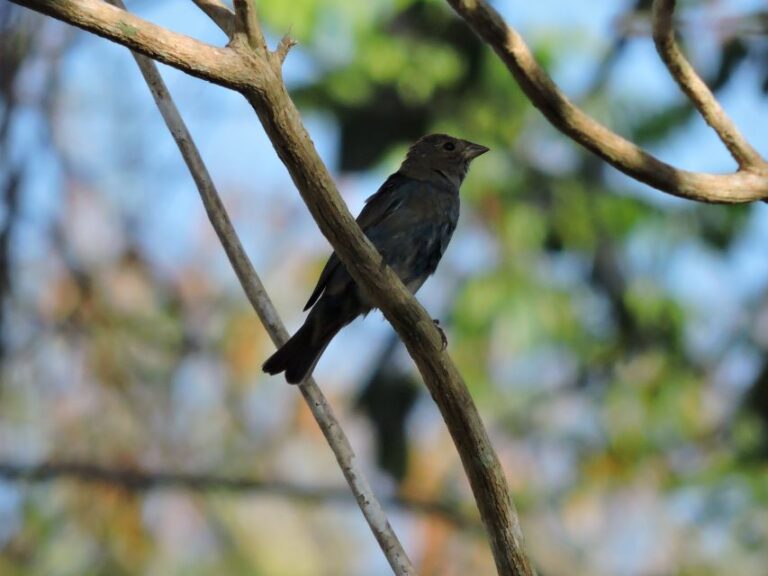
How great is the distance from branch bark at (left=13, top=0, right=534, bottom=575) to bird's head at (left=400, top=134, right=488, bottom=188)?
2.03 meters

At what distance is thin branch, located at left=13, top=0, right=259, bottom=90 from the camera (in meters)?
2.46

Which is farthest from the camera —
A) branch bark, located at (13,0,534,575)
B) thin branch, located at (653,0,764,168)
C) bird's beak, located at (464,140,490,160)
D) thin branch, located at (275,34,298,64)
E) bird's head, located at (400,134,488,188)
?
bird's beak, located at (464,140,490,160)

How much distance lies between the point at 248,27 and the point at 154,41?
0.80ft

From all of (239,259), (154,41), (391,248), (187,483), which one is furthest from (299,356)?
(187,483)

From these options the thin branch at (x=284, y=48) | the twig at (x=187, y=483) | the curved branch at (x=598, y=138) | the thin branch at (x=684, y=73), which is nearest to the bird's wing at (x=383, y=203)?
the curved branch at (x=598, y=138)

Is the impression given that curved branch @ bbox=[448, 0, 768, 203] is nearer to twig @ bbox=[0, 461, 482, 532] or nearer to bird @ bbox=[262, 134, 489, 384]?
bird @ bbox=[262, 134, 489, 384]

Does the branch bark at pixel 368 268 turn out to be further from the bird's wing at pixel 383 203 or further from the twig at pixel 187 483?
the twig at pixel 187 483

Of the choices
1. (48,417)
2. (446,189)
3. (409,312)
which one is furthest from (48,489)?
(409,312)

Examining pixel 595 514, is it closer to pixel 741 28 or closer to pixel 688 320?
pixel 688 320

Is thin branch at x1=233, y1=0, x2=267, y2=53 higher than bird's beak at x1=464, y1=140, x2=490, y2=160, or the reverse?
bird's beak at x1=464, y1=140, x2=490, y2=160

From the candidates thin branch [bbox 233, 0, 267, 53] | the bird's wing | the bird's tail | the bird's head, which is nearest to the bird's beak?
the bird's head

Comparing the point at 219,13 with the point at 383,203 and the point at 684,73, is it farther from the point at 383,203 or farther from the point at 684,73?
the point at 383,203

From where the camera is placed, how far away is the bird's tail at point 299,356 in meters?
3.93

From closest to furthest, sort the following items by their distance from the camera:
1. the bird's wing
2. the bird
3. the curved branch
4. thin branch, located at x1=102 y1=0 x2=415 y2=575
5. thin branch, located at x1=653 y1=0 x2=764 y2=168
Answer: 1. thin branch, located at x1=102 y1=0 x2=415 y2=575
2. the curved branch
3. thin branch, located at x1=653 y1=0 x2=764 y2=168
4. the bird
5. the bird's wing
